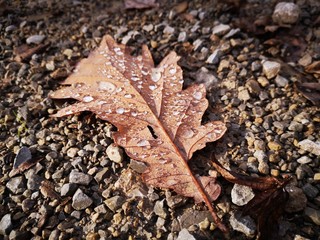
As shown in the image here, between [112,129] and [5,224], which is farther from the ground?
[112,129]

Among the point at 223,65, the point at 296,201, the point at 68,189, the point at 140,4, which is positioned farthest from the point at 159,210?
the point at 140,4

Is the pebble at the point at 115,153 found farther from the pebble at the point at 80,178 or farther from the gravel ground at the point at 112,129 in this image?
the pebble at the point at 80,178

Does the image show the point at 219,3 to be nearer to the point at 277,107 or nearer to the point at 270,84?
the point at 270,84

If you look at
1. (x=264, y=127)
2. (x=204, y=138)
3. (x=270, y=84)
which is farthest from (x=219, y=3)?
(x=204, y=138)

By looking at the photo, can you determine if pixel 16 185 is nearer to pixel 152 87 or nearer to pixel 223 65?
pixel 152 87

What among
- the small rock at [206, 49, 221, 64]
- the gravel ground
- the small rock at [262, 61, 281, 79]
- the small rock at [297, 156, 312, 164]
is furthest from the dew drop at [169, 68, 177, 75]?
the small rock at [297, 156, 312, 164]
